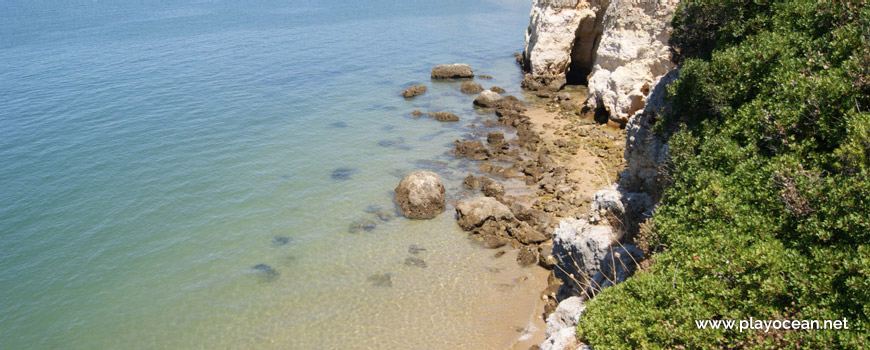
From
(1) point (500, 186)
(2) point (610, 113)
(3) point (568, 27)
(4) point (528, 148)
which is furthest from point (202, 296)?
(3) point (568, 27)

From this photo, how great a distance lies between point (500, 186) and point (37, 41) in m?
62.0

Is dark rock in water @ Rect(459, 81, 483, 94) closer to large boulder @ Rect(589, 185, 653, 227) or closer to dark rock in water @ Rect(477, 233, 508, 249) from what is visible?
dark rock in water @ Rect(477, 233, 508, 249)

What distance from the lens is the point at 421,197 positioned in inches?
917

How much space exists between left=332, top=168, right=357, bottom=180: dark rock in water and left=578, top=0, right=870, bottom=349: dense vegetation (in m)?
18.9

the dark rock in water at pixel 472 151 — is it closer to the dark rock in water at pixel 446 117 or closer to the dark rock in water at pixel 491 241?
the dark rock in water at pixel 446 117

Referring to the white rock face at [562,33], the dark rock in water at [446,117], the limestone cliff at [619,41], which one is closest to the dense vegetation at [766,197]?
the limestone cliff at [619,41]

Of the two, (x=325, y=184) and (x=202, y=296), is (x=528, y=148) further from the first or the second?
(x=202, y=296)

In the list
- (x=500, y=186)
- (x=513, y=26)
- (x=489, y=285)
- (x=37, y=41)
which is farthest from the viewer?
(x=513, y=26)

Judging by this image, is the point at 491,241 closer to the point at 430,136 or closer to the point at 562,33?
the point at 430,136

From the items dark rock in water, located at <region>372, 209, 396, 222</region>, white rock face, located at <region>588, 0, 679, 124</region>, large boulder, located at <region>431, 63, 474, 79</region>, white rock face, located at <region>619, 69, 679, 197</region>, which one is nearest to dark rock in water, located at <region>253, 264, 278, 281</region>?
dark rock in water, located at <region>372, 209, 396, 222</region>

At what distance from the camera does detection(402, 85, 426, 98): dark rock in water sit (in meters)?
41.7

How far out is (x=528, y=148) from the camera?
29938 mm

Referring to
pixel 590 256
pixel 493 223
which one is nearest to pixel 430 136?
pixel 493 223

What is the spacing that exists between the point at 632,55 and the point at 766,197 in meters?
24.4
